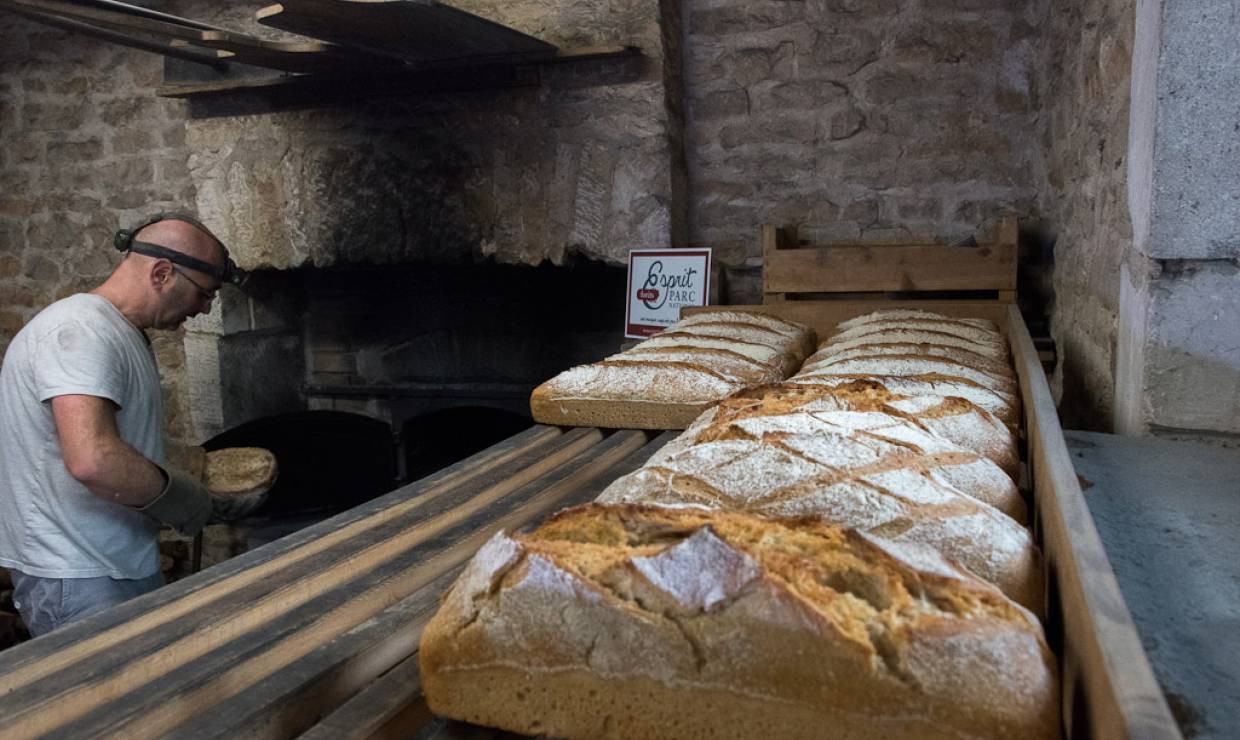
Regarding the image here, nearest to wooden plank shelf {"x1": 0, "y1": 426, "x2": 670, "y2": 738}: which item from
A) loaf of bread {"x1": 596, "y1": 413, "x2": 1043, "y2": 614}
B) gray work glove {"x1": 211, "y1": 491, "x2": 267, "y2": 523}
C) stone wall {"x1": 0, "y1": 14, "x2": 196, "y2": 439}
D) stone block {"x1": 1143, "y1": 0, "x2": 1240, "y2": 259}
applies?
loaf of bread {"x1": 596, "y1": 413, "x2": 1043, "y2": 614}

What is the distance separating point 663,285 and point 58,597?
2.05 metres

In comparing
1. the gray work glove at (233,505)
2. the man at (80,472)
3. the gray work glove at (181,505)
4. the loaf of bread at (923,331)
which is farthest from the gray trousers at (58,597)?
the loaf of bread at (923,331)

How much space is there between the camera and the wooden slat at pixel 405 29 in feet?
8.20

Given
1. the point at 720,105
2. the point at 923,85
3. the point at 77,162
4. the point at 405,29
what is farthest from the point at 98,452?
the point at 77,162

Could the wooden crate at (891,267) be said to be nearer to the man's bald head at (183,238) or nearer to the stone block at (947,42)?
the stone block at (947,42)

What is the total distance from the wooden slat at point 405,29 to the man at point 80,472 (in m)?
0.81

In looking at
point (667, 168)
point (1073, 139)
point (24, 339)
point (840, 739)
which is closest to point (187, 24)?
point (24, 339)

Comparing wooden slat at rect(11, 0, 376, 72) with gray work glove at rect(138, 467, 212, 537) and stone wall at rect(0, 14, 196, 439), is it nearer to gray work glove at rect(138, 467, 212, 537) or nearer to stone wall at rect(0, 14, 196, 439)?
stone wall at rect(0, 14, 196, 439)

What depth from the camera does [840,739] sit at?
756 millimetres

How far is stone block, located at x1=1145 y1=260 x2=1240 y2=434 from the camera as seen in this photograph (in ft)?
4.76

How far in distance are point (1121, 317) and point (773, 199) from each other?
1.76m

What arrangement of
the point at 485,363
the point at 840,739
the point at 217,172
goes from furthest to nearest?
the point at 485,363 < the point at 217,172 < the point at 840,739

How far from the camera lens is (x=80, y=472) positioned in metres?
2.04

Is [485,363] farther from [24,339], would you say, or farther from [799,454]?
[799,454]
